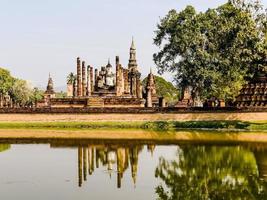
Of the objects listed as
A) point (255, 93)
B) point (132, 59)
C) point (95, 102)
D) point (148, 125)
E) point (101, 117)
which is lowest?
point (148, 125)

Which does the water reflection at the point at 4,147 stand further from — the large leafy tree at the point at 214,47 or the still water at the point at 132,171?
the large leafy tree at the point at 214,47

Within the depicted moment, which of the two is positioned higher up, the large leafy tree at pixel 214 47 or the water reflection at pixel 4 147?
the large leafy tree at pixel 214 47

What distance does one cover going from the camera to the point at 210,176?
1555 centimetres

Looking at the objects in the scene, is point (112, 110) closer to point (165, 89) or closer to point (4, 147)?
point (4, 147)

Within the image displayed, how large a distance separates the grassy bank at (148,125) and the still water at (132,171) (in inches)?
584

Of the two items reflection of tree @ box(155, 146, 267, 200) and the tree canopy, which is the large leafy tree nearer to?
reflection of tree @ box(155, 146, 267, 200)

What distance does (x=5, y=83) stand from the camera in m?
91.7

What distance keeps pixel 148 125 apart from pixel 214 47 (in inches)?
502

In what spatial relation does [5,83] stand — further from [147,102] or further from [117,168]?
[117,168]

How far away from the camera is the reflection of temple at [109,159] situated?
16656 mm

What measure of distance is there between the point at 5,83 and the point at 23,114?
4912 cm

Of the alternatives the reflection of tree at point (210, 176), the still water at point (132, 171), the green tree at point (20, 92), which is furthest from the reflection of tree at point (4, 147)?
the green tree at point (20, 92)

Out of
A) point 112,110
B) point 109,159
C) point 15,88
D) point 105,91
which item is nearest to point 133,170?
point 109,159

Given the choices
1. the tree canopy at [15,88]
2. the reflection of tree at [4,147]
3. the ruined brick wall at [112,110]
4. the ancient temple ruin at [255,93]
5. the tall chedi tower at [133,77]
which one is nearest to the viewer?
the reflection of tree at [4,147]
